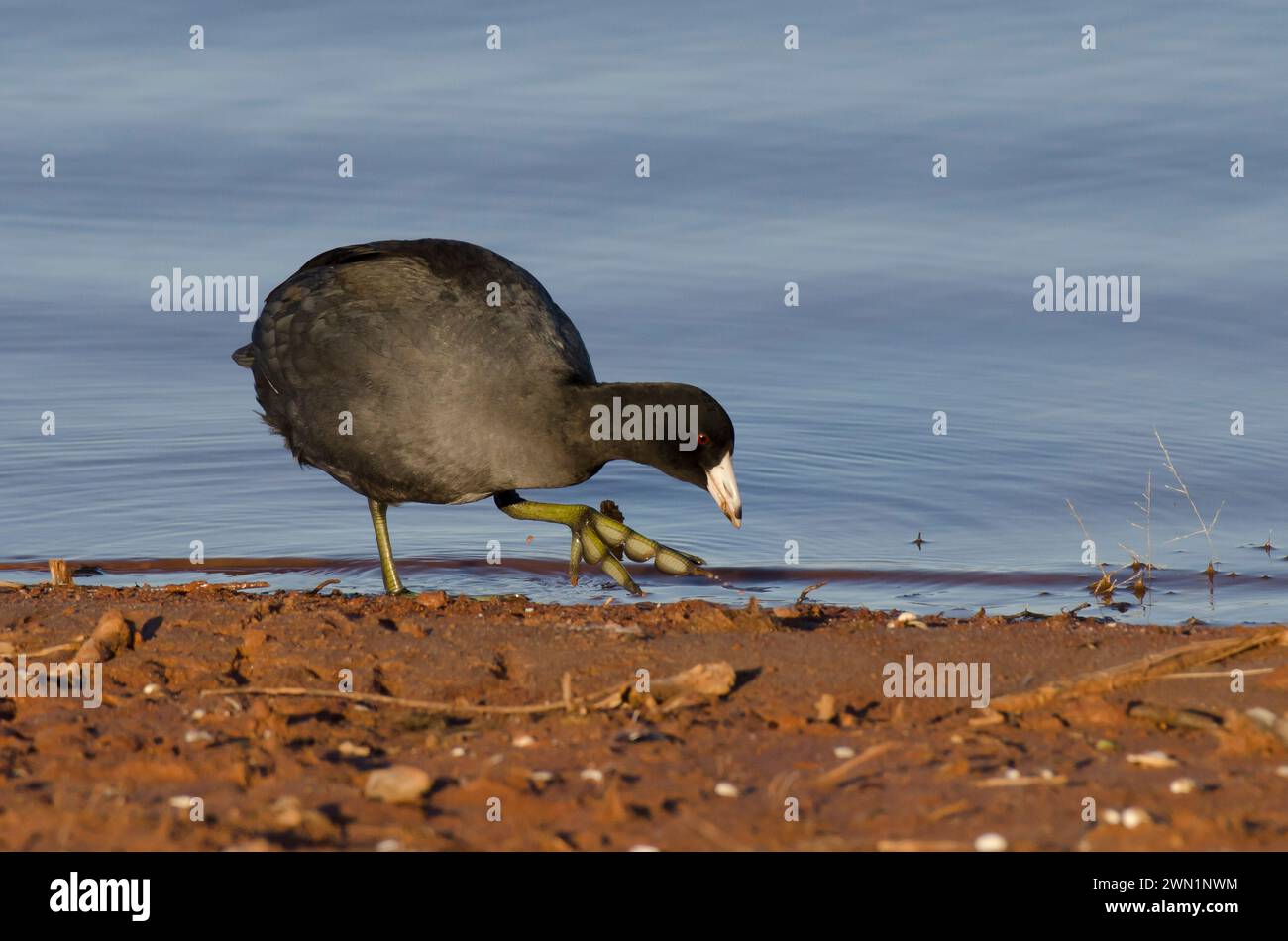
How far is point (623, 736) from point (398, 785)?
2.50 ft

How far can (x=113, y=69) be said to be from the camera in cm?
1627

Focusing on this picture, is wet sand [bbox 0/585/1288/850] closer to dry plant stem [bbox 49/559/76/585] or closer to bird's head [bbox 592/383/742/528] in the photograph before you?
bird's head [bbox 592/383/742/528]

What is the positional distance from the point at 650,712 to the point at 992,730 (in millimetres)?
958

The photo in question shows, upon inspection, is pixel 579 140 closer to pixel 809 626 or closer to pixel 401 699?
pixel 809 626

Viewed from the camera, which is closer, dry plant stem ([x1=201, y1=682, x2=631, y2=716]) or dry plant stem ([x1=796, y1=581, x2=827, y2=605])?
dry plant stem ([x1=201, y1=682, x2=631, y2=716])

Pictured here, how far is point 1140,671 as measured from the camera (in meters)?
5.03

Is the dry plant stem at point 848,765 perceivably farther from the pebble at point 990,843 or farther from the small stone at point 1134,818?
the small stone at point 1134,818

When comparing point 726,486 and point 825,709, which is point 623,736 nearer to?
point 825,709

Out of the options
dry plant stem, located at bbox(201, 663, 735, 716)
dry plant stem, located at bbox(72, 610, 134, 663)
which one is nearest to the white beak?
dry plant stem, located at bbox(201, 663, 735, 716)

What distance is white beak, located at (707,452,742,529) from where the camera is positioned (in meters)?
6.84

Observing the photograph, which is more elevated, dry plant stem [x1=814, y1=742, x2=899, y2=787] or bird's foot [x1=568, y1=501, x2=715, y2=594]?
bird's foot [x1=568, y1=501, x2=715, y2=594]

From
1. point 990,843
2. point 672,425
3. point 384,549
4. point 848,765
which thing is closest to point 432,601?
point 384,549

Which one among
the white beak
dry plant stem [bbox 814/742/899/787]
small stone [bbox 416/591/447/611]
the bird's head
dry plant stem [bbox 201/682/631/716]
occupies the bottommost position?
dry plant stem [bbox 814/742/899/787]

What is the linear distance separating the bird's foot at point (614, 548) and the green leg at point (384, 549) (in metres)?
0.78
